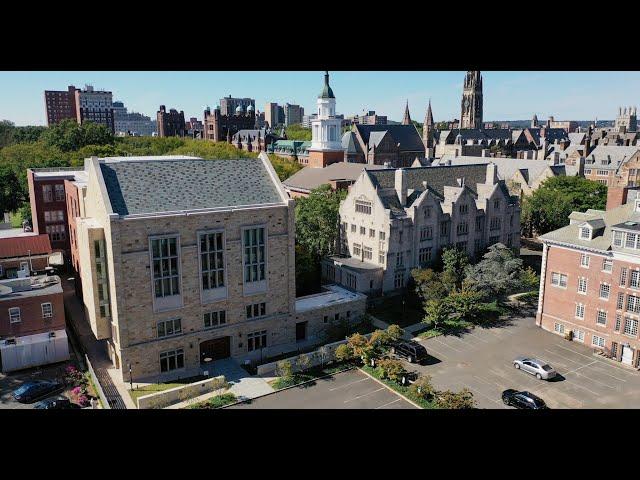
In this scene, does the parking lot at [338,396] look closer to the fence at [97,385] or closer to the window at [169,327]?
the window at [169,327]

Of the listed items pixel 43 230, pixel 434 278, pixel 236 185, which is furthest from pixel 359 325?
pixel 43 230

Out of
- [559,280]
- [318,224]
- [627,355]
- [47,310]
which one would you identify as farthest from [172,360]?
[627,355]

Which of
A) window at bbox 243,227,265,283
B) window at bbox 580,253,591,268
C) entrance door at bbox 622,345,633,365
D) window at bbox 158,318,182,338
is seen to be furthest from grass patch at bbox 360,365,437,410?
window at bbox 580,253,591,268

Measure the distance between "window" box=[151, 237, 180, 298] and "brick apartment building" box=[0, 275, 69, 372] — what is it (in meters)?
8.97

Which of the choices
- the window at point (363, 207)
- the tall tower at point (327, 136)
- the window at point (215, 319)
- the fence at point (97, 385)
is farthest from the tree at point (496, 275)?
the tall tower at point (327, 136)

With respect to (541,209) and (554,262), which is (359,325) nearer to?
(554,262)

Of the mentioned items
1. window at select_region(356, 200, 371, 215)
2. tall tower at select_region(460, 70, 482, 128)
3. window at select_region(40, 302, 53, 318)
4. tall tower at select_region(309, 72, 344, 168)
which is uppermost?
tall tower at select_region(460, 70, 482, 128)

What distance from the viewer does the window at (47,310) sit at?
38375 millimetres

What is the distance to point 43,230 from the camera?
2354 inches

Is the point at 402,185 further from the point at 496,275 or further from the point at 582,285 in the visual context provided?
the point at 582,285

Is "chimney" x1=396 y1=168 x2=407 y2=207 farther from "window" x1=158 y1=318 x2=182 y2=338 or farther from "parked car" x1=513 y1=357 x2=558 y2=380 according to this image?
"window" x1=158 y1=318 x2=182 y2=338

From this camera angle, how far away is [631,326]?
128 ft

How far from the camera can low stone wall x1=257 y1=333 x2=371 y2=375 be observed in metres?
37.1
